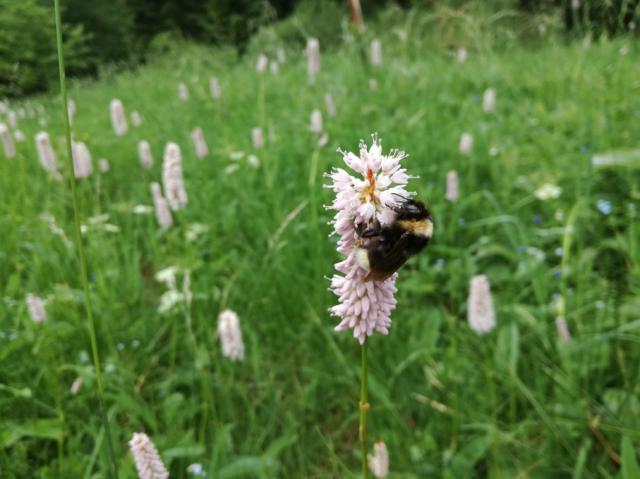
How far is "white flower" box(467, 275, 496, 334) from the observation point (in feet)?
5.78

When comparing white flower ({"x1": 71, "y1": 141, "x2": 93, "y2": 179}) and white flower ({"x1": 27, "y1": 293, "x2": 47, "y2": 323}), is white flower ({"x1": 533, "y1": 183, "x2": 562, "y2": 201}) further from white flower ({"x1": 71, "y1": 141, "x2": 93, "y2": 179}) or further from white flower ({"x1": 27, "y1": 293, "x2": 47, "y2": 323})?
white flower ({"x1": 71, "y1": 141, "x2": 93, "y2": 179})

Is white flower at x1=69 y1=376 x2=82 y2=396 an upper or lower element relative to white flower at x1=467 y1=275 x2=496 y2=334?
lower

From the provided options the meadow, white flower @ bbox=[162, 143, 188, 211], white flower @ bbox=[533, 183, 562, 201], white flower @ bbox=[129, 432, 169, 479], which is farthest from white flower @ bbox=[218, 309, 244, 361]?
white flower @ bbox=[533, 183, 562, 201]

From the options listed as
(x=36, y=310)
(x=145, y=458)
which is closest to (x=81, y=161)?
(x=36, y=310)

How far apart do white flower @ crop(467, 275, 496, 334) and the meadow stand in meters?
0.10

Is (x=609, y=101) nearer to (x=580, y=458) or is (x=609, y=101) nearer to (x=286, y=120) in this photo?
(x=286, y=120)

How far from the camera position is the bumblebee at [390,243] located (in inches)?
29.8

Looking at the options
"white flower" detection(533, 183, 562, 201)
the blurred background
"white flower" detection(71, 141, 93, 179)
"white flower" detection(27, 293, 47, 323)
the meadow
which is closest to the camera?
the meadow

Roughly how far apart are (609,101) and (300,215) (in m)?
2.60

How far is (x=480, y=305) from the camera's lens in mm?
1785

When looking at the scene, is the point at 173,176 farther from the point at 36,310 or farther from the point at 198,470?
the point at 198,470

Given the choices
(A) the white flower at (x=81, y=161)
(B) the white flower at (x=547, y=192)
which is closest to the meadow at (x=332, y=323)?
(B) the white flower at (x=547, y=192)

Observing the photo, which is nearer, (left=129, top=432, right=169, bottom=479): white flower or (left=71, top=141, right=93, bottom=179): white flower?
(left=129, top=432, right=169, bottom=479): white flower

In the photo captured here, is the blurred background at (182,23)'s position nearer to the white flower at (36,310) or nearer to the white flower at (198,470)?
the white flower at (36,310)
